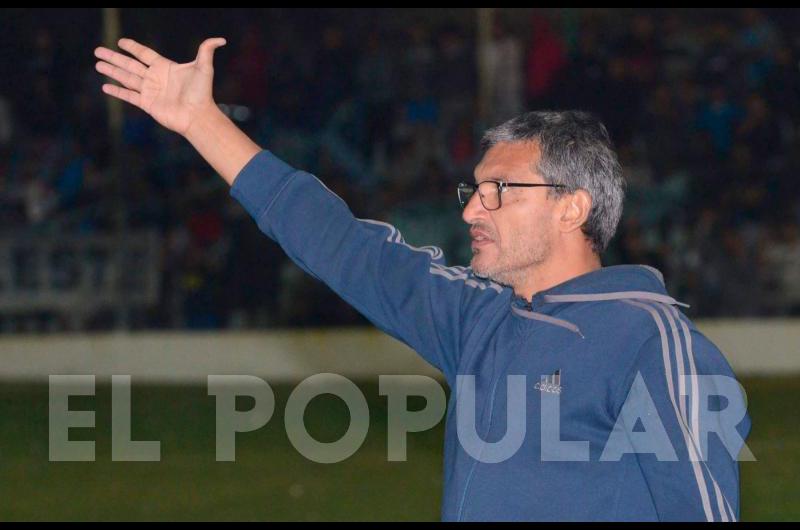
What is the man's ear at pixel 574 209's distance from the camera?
10.1 feet

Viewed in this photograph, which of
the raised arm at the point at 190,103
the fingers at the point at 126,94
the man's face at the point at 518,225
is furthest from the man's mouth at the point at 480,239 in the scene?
the fingers at the point at 126,94

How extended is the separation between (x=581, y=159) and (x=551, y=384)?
0.54 metres

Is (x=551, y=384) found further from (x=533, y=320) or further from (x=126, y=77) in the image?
(x=126, y=77)

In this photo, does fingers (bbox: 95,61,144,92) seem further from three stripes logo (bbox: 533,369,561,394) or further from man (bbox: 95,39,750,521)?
three stripes logo (bbox: 533,369,561,394)

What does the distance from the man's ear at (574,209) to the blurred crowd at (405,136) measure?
9356 mm

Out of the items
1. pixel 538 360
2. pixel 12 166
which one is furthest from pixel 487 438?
pixel 12 166

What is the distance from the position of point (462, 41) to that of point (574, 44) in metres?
1.19

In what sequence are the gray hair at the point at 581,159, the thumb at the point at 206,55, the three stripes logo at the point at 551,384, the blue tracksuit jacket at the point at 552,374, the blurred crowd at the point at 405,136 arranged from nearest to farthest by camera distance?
the blue tracksuit jacket at the point at 552,374, the three stripes logo at the point at 551,384, the gray hair at the point at 581,159, the thumb at the point at 206,55, the blurred crowd at the point at 405,136

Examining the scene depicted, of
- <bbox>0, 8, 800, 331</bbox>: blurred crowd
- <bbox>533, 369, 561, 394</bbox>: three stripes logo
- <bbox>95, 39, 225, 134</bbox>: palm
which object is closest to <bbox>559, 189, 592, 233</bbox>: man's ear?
<bbox>533, 369, 561, 394</bbox>: three stripes logo

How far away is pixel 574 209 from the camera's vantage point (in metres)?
3.11

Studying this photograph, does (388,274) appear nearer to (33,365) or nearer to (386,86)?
(33,365)

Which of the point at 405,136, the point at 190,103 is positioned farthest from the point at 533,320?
the point at 405,136

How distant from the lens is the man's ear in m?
3.09

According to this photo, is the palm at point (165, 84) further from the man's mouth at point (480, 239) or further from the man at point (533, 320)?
the man's mouth at point (480, 239)
